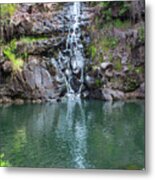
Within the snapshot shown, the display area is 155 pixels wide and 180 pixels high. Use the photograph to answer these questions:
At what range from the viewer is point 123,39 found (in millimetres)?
3039

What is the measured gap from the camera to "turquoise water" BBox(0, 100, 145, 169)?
2938 mm

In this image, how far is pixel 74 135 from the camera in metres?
Answer: 3.03

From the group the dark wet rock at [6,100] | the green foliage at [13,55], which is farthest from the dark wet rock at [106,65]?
the dark wet rock at [6,100]

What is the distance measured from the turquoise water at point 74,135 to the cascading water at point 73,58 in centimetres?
12

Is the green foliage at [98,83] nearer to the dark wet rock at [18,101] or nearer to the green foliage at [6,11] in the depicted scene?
the dark wet rock at [18,101]

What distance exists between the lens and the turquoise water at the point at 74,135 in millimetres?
2938

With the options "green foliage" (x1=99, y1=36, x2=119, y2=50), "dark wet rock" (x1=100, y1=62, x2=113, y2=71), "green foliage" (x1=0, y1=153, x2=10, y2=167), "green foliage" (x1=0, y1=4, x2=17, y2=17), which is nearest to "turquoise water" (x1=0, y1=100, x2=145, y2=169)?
"green foliage" (x1=0, y1=153, x2=10, y2=167)

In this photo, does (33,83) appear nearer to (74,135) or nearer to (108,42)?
(74,135)

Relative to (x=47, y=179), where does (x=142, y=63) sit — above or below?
above

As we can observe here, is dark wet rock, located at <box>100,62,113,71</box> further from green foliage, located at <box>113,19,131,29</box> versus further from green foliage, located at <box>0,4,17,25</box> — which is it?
green foliage, located at <box>0,4,17,25</box>

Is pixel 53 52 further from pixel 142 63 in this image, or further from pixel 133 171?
pixel 133 171

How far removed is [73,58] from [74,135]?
1.62 feet

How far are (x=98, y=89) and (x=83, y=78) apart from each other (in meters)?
0.12

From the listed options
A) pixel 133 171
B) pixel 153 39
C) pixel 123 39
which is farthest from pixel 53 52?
pixel 133 171
